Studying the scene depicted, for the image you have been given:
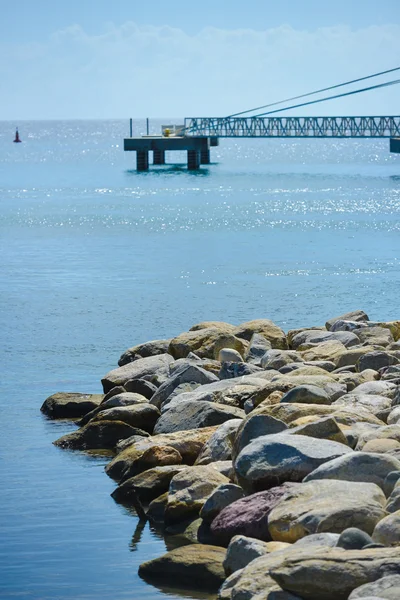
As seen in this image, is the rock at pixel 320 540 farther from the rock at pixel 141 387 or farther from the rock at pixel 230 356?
the rock at pixel 230 356

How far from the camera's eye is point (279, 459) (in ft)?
32.7

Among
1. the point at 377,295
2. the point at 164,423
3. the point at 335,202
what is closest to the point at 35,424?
the point at 164,423

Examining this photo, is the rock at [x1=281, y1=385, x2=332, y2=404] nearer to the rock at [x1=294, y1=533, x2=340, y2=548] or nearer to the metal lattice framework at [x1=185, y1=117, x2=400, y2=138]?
the rock at [x1=294, y1=533, x2=340, y2=548]

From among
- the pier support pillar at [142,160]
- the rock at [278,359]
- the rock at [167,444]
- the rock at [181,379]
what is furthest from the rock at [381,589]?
the pier support pillar at [142,160]

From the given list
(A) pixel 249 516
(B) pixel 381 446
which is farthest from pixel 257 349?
(A) pixel 249 516

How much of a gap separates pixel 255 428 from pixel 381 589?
3553 mm

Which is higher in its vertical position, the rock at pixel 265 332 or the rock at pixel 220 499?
the rock at pixel 220 499

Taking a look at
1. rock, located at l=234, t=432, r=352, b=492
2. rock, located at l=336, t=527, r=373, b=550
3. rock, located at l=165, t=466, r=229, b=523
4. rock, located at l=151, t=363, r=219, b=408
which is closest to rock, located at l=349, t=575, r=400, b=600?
rock, located at l=336, t=527, r=373, b=550

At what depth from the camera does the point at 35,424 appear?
15.6 meters

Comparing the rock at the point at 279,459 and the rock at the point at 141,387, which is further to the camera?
the rock at the point at 141,387

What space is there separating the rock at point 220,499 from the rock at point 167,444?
1.79 meters

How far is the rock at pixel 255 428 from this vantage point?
1079 cm

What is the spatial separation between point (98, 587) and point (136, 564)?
1.92 feet

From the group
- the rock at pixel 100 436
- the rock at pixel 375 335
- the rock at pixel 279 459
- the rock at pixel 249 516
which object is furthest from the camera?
the rock at pixel 375 335
